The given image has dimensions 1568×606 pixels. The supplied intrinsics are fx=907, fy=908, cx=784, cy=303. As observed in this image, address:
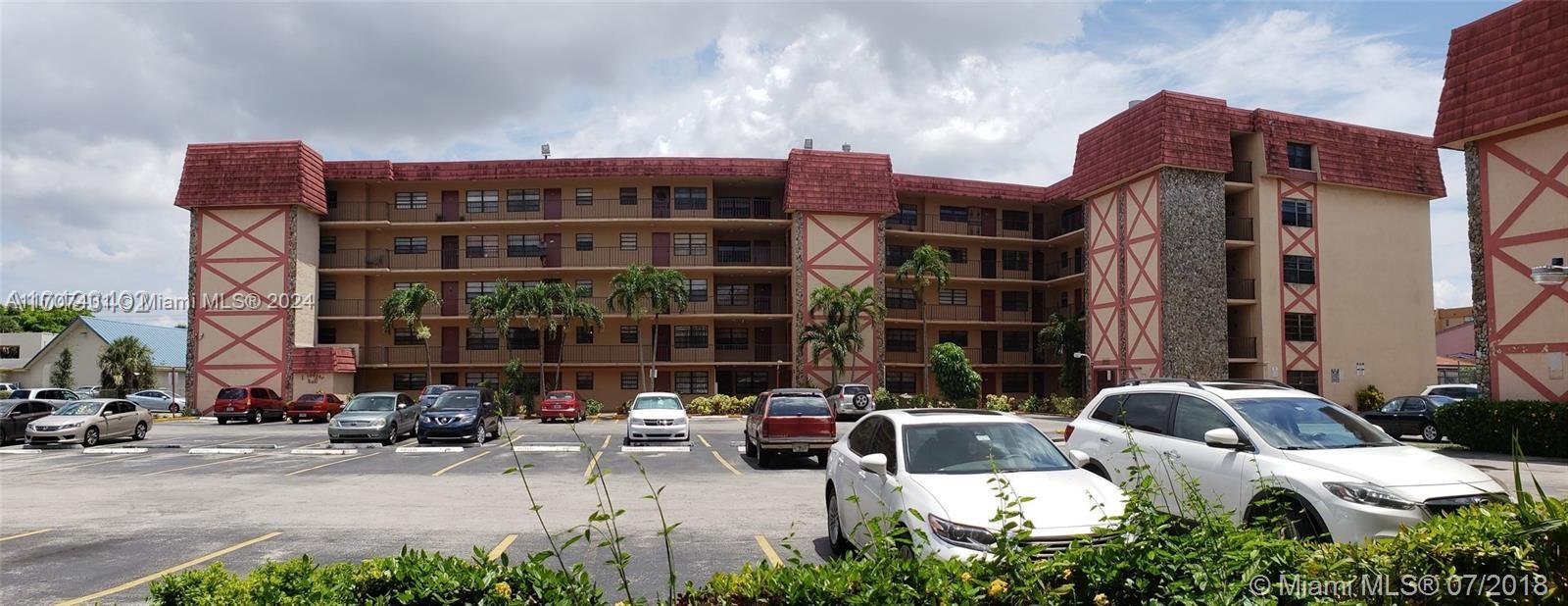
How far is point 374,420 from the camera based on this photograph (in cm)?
2547

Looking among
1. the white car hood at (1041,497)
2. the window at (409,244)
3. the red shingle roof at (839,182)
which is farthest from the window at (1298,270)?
the window at (409,244)

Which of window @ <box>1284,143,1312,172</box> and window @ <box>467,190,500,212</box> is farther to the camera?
window @ <box>467,190,500,212</box>

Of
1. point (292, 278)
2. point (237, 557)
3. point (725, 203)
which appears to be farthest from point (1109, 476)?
point (292, 278)

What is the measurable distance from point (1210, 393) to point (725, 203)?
43.2 metres

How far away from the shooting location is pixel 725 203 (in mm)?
51156

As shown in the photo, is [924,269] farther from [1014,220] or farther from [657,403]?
[657,403]

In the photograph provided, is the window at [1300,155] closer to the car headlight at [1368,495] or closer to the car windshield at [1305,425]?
the car windshield at [1305,425]

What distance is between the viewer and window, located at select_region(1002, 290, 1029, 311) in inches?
2150

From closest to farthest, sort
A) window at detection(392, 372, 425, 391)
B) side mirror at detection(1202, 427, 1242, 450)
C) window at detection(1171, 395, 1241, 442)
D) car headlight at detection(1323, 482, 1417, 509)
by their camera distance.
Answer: car headlight at detection(1323, 482, 1417, 509), side mirror at detection(1202, 427, 1242, 450), window at detection(1171, 395, 1241, 442), window at detection(392, 372, 425, 391)

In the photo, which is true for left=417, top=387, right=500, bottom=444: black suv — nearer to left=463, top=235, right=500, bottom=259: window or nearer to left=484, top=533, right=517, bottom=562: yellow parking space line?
left=484, top=533, right=517, bottom=562: yellow parking space line

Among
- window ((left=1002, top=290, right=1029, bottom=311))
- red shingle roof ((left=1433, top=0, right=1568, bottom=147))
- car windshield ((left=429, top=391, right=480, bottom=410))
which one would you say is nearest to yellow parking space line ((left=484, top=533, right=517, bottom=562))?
car windshield ((left=429, top=391, right=480, bottom=410))

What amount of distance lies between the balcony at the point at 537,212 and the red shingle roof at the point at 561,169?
1760 mm

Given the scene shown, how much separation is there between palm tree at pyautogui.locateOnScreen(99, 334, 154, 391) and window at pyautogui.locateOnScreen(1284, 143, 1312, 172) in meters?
65.8

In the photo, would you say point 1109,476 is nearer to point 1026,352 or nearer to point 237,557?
point 237,557
